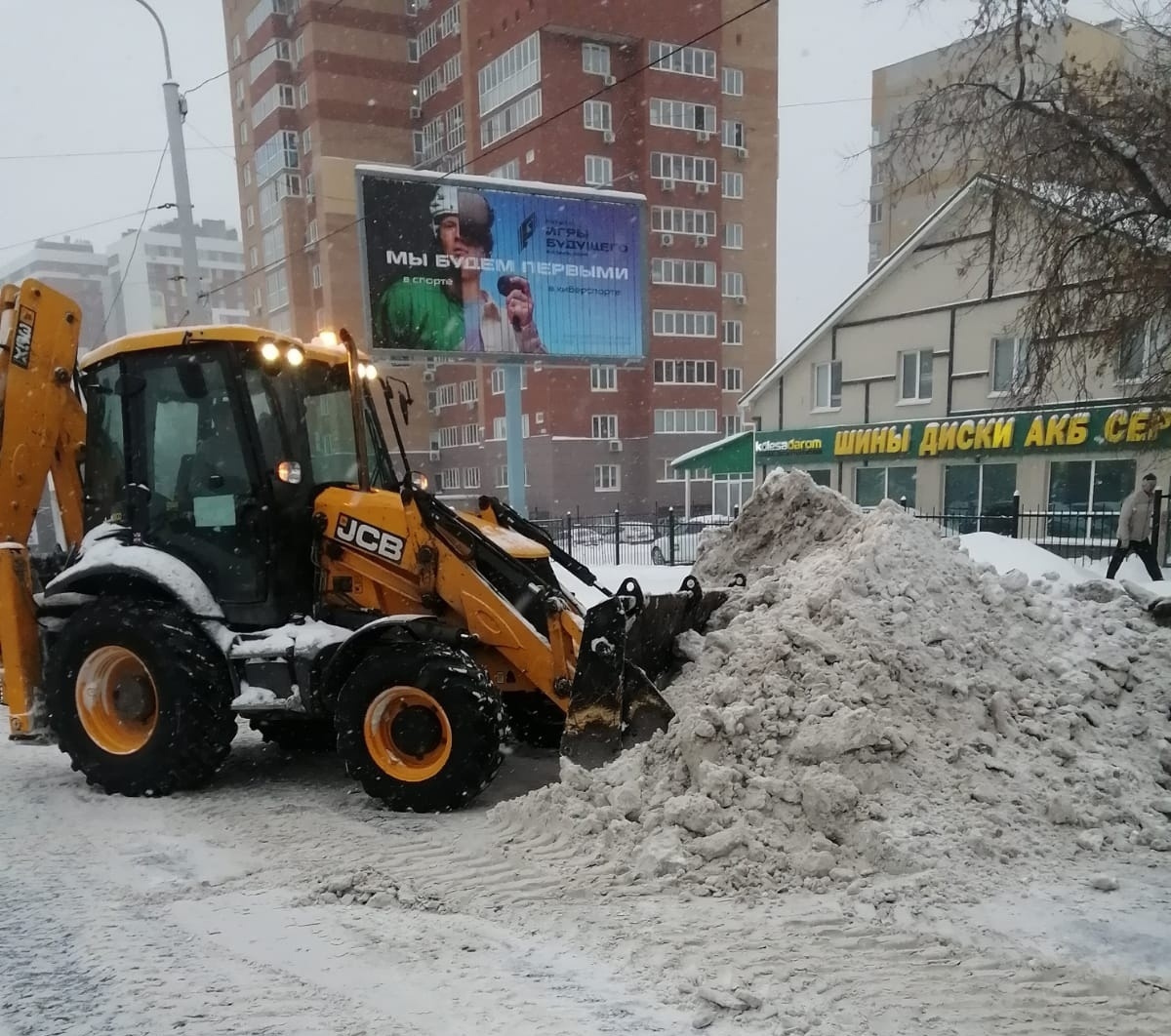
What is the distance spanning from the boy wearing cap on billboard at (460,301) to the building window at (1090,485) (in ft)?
38.0

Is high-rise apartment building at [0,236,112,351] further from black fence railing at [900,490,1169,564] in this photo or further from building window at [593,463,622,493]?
black fence railing at [900,490,1169,564]

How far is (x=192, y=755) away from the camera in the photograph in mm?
5004

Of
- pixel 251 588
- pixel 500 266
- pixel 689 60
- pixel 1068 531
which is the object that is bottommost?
pixel 1068 531

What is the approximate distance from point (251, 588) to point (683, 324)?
35.4 meters

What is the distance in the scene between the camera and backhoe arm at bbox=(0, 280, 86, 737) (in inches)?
205

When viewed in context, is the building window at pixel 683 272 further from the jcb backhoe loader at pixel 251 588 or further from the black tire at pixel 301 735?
the black tire at pixel 301 735

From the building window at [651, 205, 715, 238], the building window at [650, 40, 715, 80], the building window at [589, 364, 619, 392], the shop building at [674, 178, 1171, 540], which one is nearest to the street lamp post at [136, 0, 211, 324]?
the shop building at [674, 178, 1171, 540]

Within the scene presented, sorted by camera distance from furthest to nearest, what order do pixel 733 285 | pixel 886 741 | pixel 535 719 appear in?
pixel 733 285 → pixel 535 719 → pixel 886 741

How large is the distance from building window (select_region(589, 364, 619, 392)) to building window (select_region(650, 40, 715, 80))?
1308cm

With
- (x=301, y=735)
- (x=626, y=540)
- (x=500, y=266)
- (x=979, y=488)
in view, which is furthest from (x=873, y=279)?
(x=301, y=735)

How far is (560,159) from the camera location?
118 feet

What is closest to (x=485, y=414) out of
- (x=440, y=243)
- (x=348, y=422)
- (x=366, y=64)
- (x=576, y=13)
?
(x=576, y=13)

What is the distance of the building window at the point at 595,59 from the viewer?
3584cm

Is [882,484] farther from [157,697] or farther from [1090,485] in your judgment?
[157,697]
